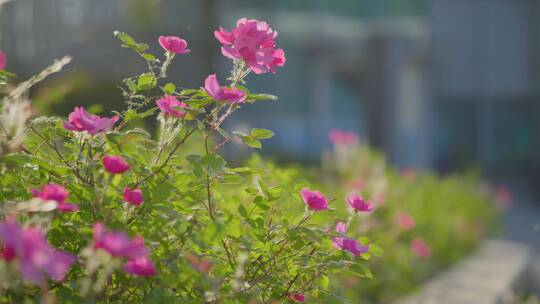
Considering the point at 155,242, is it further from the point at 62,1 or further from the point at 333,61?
the point at 333,61

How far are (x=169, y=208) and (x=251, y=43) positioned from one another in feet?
1.39

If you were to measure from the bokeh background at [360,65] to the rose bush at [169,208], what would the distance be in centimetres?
802

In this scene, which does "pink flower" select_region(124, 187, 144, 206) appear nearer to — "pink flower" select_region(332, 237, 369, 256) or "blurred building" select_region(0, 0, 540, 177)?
"pink flower" select_region(332, 237, 369, 256)

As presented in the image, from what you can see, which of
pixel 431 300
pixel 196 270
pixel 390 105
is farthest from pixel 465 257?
pixel 196 270

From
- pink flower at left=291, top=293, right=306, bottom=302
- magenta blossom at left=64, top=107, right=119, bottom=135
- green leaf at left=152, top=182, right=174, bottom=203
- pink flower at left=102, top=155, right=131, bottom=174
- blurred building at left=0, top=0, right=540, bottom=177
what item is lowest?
blurred building at left=0, top=0, right=540, bottom=177

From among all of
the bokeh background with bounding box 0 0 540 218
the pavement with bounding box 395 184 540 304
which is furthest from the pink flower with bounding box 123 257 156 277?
the bokeh background with bounding box 0 0 540 218

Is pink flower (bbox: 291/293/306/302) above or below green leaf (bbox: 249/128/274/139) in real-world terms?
below

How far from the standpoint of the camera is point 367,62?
36.8ft

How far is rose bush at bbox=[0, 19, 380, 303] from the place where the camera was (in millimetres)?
1812

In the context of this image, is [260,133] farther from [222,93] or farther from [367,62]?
[367,62]

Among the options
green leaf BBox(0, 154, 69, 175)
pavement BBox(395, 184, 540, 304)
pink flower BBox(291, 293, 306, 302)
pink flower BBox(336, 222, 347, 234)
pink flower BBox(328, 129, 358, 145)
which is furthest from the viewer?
pink flower BBox(328, 129, 358, 145)

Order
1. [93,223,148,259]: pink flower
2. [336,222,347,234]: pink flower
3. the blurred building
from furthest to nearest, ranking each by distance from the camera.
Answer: the blurred building
[336,222,347,234]: pink flower
[93,223,148,259]: pink flower

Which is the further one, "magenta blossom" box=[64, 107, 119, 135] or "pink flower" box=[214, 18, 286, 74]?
"pink flower" box=[214, 18, 286, 74]

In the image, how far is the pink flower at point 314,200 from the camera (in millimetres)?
2086
